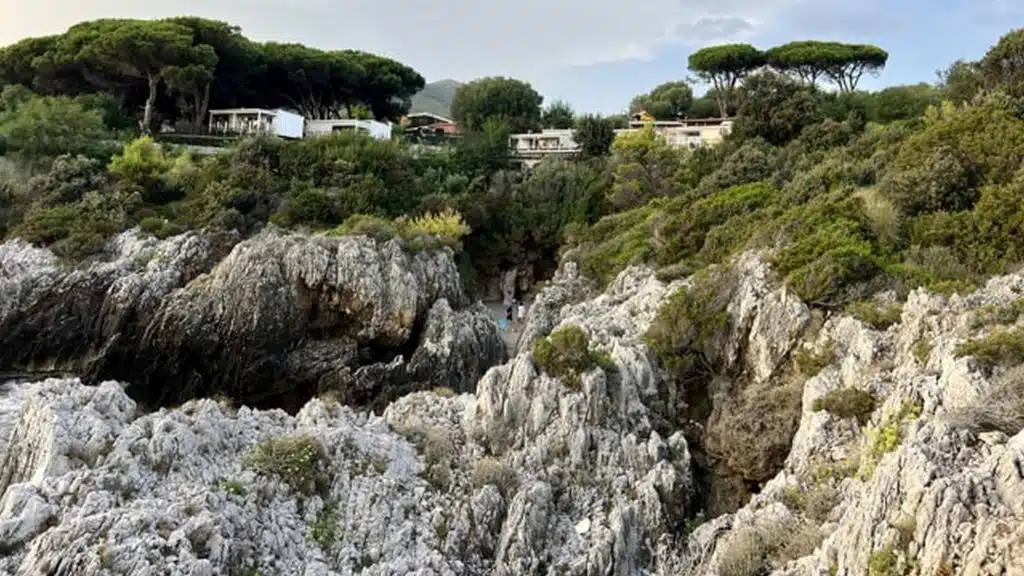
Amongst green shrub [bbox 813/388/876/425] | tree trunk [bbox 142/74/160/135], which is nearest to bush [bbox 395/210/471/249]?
green shrub [bbox 813/388/876/425]

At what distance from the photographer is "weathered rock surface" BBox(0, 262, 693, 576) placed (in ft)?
41.6

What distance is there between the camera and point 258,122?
182ft

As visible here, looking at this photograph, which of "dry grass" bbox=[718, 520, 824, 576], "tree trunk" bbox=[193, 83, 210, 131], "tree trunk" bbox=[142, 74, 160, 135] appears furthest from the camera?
"tree trunk" bbox=[193, 83, 210, 131]

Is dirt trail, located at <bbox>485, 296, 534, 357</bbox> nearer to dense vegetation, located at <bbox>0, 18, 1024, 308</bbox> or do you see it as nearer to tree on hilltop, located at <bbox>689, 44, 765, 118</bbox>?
dense vegetation, located at <bbox>0, 18, 1024, 308</bbox>

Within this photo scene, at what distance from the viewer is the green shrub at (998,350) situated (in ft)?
44.1

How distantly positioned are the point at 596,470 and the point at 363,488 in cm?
479

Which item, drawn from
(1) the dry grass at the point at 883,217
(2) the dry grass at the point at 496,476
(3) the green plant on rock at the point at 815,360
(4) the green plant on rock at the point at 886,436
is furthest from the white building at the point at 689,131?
(4) the green plant on rock at the point at 886,436

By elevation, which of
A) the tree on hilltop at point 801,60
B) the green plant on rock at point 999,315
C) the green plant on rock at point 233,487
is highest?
the tree on hilltop at point 801,60

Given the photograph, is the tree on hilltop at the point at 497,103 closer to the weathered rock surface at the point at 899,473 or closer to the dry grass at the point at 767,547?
the weathered rock surface at the point at 899,473

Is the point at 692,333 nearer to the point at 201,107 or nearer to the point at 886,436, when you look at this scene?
the point at 886,436

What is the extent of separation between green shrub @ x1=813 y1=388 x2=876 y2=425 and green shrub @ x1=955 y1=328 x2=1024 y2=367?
2.08m

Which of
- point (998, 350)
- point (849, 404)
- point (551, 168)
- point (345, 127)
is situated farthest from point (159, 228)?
point (998, 350)

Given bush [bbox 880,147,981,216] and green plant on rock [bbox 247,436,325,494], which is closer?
green plant on rock [bbox 247,436,325,494]

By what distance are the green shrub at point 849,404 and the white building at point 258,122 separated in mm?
45760
